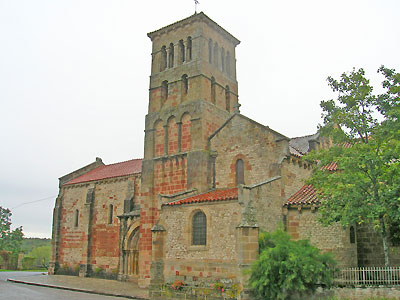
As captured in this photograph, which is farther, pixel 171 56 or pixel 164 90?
pixel 171 56

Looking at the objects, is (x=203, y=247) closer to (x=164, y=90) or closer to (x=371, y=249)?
(x=371, y=249)

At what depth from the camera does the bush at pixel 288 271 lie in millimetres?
17562

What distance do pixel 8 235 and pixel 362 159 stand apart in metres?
56.8

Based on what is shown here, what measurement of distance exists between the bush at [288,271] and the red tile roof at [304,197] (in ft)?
13.2

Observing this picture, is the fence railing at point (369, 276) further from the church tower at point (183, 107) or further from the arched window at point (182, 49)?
the arched window at point (182, 49)

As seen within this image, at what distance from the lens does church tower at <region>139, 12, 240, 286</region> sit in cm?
2733

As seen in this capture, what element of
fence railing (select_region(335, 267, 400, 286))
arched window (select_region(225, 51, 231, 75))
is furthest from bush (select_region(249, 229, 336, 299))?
arched window (select_region(225, 51, 231, 75))

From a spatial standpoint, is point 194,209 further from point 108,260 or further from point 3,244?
point 3,244

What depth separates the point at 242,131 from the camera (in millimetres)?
26109

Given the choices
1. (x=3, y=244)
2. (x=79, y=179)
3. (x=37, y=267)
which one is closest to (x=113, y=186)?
(x=79, y=179)

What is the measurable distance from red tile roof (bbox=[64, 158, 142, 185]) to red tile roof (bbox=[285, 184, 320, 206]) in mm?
16201

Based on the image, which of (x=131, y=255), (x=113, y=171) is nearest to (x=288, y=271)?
(x=131, y=255)

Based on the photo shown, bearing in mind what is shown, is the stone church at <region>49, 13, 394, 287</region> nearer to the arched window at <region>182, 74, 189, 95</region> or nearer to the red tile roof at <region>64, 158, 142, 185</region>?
the arched window at <region>182, 74, 189, 95</region>

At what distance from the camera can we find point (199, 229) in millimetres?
22359
